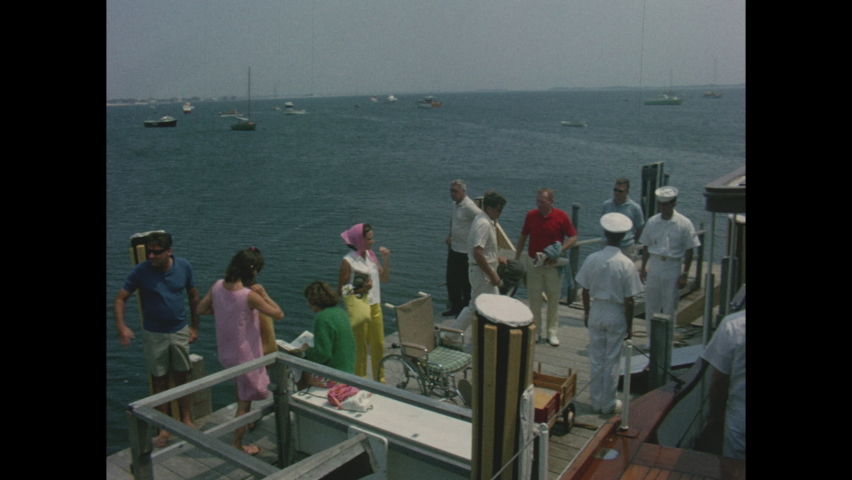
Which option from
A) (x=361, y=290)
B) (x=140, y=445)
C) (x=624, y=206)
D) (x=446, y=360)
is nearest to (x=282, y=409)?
(x=361, y=290)

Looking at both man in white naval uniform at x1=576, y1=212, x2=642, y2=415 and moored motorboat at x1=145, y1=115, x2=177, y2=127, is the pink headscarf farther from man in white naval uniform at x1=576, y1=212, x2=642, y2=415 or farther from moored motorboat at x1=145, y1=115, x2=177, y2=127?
moored motorboat at x1=145, y1=115, x2=177, y2=127

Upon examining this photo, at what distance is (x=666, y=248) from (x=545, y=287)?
4.65 feet

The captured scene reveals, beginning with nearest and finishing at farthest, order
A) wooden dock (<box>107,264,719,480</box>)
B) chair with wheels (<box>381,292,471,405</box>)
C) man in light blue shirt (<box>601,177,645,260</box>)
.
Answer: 1. wooden dock (<box>107,264,719,480</box>)
2. chair with wheels (<box>381,292,471,405</box>)
3. man in light blue shirt (<box>601,177,645,260</box>)

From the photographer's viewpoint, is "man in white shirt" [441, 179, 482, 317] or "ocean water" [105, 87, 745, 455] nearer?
"man in white shirt" [441, 179, 482, 317]

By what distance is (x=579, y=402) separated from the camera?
630 centimetres

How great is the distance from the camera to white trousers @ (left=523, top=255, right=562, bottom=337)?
7738 millimetres

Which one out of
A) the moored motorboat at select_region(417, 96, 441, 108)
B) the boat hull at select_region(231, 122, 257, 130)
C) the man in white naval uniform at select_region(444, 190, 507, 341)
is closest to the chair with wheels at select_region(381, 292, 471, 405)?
the man in white naval uniform at select_region(444, 190, 507, 341)

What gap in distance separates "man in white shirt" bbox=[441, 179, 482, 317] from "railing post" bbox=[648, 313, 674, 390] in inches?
87.2

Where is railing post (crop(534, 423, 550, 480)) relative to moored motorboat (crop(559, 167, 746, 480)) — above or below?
above

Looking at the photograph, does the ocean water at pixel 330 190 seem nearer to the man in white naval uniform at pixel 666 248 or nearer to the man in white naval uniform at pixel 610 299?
the man in white naval uniform at pixel 666 248

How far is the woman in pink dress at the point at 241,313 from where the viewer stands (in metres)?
5.45

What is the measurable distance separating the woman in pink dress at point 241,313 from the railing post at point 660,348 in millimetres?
3326
